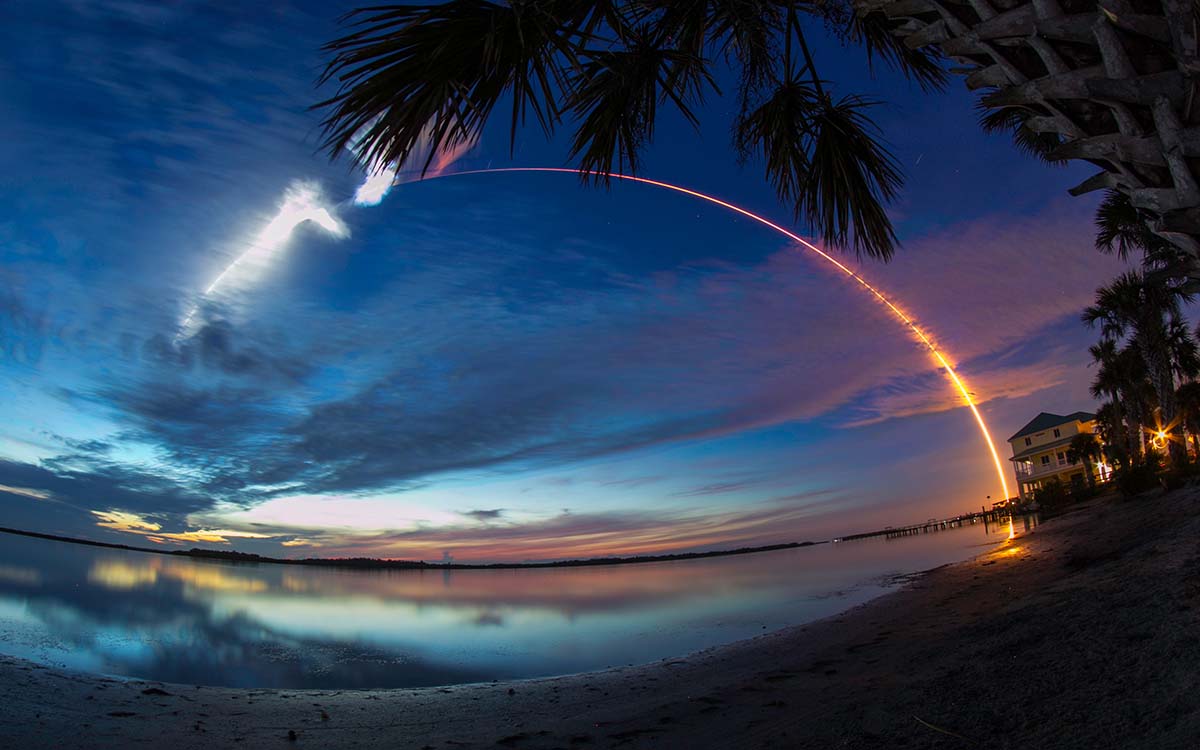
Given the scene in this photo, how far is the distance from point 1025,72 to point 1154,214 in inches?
23.5

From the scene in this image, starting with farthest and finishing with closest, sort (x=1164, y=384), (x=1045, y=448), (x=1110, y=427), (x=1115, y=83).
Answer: (x=1045, y=448), (x=1110, y=427), (x=1164, y=384), (x=1115, y=83)

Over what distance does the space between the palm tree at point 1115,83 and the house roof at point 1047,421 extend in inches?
2568

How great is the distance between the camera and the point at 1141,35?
1469 mm

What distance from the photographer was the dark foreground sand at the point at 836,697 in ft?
8.12

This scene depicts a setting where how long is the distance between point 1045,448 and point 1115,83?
66.7 metres

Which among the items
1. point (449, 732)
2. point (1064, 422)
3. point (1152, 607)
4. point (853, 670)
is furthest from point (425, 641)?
point (1064, 422)

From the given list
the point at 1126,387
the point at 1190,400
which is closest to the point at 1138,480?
the point at 1126,387

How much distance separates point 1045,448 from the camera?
51938mm

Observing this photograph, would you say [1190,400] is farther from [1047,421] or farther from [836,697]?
[836,697]

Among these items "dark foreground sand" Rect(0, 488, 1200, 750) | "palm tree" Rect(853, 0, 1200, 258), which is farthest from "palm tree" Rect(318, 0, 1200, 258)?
"dark foreground sand" Rect(0, 488, 1200, 750)

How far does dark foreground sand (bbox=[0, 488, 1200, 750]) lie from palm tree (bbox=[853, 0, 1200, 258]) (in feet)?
6.18

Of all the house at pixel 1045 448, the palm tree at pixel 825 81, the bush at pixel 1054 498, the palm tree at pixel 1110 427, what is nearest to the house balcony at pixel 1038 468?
the house at pixel 1045 448

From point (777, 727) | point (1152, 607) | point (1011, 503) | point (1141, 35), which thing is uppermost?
point (1141, 35)

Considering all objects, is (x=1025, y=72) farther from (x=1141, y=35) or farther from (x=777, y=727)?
(x=777, y=727)
